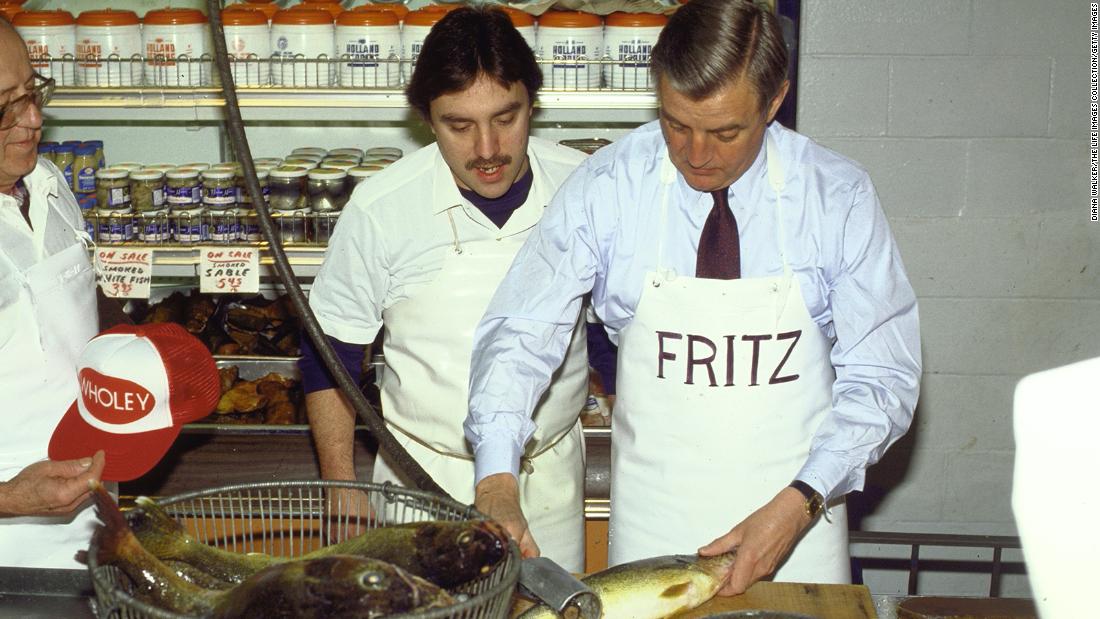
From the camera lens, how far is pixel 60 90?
3.10 metres

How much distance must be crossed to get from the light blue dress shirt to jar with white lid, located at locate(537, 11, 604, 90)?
0.91m

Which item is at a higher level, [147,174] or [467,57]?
[467,57]

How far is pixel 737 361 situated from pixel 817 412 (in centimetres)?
21

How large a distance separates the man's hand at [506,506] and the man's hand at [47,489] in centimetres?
61

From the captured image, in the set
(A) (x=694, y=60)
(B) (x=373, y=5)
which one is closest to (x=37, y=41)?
(B) (x=373, y=5)

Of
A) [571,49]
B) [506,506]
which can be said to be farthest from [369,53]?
[506,506]

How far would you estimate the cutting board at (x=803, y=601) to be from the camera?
5.75ft

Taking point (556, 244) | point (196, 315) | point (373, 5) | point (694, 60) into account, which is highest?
point (373, 5)

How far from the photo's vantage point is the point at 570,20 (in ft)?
10.1

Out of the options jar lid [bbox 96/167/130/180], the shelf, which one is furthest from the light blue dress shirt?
jar lid [bbox 96/167/130/180]

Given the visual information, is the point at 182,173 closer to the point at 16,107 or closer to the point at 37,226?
the point at 37,226

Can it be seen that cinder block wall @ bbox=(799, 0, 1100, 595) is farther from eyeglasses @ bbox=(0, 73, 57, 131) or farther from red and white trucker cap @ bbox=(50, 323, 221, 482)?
red and white trucker cap @ bbox=(50, 323, 221, 482)

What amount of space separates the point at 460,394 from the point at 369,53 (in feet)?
3.78

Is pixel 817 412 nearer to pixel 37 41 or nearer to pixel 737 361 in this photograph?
pixel 737 361
